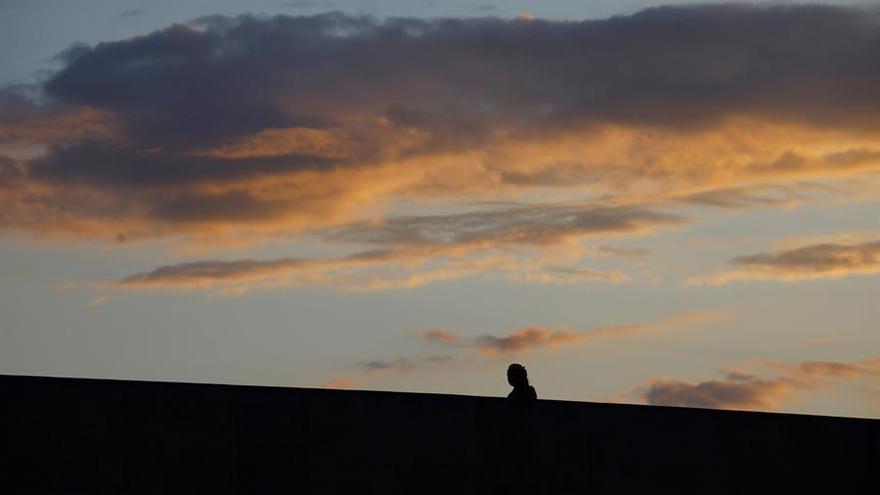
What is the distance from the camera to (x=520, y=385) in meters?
22.1

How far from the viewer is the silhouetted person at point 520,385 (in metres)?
22.0

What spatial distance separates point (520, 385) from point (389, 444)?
1.77m

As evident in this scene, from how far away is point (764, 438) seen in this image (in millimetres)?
22234

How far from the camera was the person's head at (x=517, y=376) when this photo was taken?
22078mm

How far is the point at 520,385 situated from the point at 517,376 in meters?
0.14

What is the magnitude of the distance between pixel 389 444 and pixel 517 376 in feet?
5.87

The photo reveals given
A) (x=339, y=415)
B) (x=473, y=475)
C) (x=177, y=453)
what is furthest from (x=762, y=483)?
(x=177, y=453)

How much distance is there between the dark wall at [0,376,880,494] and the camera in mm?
21750

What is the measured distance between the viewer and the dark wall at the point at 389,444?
21750 mm

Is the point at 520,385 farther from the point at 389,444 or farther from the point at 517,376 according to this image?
the point at 389,444

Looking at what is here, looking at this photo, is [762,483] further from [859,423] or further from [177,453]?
[177,453]

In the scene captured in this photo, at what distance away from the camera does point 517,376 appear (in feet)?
72.7

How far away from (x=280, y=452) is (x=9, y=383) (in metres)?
3.39

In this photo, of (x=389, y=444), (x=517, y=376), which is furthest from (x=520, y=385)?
(x=389, y=444)
